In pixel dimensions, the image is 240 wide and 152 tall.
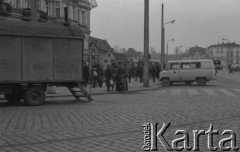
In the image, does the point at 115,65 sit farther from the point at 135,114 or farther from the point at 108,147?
the point at 108,147

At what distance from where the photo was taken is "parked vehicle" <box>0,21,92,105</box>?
51.1ft

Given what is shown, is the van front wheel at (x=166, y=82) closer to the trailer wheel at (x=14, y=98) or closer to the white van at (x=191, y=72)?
the white van at (x=191, y=72)

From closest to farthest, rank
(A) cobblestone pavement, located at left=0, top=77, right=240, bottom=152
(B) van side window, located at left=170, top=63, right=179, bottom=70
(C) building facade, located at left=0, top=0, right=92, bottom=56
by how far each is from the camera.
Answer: (A) cobblestone pavement, located at left=0, top=77, right=240, bottom=152 → (B) van side window, located at left=170, top=63, right=179, bottom=70 → (C) building facade, located at left=0, top=0, right=92, bottom=56

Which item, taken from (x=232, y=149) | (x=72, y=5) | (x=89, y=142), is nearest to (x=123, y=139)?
(x=89, y=142)

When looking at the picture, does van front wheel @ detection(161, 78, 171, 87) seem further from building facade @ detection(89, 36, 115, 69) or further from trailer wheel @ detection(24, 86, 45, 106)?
trailer wheel @ detection(24, 86, 45, 106)

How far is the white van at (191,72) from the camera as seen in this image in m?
36.0

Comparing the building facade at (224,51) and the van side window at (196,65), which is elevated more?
the building facade at (224,51)

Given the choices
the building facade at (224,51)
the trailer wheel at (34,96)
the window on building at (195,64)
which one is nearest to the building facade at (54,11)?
the window on building at (195,64)

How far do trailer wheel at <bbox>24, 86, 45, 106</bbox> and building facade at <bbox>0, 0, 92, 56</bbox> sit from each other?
59.9ft

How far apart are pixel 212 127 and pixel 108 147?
3282 mm

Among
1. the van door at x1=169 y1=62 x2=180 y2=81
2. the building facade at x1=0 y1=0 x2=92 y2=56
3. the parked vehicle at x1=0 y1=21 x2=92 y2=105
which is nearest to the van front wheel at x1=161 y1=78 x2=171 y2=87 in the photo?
the van door at x1=169 y1=62 x2=180 y2=81

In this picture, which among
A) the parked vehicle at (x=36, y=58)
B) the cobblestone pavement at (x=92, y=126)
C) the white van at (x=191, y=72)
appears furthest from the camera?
the white van at (x=191, y=72)

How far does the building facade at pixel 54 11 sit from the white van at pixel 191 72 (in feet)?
32.0

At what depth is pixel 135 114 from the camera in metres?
13.1
